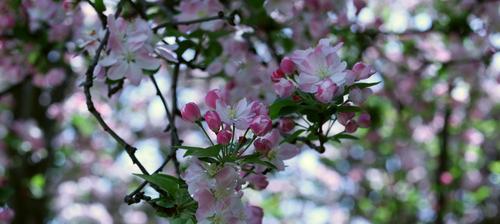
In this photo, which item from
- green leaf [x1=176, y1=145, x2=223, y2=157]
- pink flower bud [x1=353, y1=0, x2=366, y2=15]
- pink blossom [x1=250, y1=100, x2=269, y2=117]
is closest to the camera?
green leaf [x1=176, y1=145, x2=223, y2=157]

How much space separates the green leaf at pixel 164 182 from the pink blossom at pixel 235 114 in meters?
0.14

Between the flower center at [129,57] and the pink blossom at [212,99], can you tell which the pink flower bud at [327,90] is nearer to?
the pink blossom at [212,99]

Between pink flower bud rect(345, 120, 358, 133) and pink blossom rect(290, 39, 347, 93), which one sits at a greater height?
pink blossom rect(290, 39, 347, 93)

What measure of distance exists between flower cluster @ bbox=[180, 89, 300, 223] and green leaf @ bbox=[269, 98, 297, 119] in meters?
0.04

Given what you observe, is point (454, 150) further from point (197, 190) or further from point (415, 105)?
point (197, 190)

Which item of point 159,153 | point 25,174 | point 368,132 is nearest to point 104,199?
point 159,153

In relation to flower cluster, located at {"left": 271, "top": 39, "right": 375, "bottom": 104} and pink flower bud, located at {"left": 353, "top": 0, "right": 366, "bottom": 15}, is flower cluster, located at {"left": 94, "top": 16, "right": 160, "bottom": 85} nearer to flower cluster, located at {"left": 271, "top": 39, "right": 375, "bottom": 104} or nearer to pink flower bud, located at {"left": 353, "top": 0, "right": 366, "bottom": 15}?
flower cluster, located at {"left": 271, "top": 39, "right": 375, "bottom": 104}

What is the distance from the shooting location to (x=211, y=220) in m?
1.13

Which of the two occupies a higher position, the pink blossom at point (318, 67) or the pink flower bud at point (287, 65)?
the pink blossom at point (318, 67)

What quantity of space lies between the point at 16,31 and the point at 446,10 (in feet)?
5.63

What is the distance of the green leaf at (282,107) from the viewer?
122 cm

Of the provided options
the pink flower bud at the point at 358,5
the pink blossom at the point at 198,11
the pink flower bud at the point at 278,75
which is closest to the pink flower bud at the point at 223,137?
the pink flower bud at the point at 278,75

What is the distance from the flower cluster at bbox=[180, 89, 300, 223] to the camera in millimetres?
1117

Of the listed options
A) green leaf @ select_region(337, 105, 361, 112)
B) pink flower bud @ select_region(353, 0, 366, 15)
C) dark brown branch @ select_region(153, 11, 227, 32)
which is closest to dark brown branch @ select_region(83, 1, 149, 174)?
dark brown branch @ select_region(153, 11, 227, 32)
